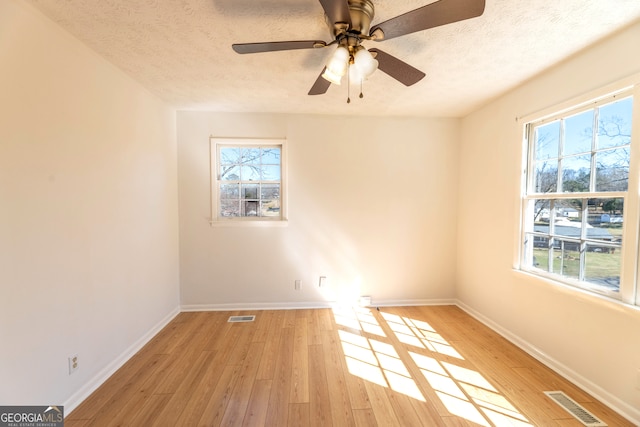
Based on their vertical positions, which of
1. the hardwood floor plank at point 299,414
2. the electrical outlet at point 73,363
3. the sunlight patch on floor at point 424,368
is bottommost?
the hardwood floor plank at point 299,414

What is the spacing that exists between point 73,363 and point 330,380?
1826 mm

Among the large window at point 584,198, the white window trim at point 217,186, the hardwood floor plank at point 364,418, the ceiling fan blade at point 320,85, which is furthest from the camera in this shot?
the white window trim at point 217,186

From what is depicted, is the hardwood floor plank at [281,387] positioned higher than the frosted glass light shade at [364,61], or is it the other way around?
the frosted glass light shade at [364,61]

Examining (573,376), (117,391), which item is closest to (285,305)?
(117,391)

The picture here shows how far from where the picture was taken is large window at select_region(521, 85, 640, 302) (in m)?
1.65

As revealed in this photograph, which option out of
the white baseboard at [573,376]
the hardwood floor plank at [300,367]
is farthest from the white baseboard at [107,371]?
Result: the white baseboard at [573,376]

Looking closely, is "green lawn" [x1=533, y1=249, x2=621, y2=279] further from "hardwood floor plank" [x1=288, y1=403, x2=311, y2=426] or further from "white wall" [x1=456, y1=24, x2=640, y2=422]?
"hardwood floor plank" [x1=288, y1=403, x2=311, y2=426]

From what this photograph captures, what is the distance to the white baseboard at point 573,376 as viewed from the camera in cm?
158

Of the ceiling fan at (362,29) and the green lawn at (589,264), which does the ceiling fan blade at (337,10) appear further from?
the green lawn at (589,264)

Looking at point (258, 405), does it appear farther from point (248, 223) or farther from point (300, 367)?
point (248, 223)

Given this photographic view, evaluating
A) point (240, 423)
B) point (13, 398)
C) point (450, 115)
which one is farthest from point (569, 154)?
point (13, 398)

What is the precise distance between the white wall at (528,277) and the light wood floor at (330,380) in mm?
204

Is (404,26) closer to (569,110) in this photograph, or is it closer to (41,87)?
(569,110)

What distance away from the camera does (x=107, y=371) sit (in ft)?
6.49
